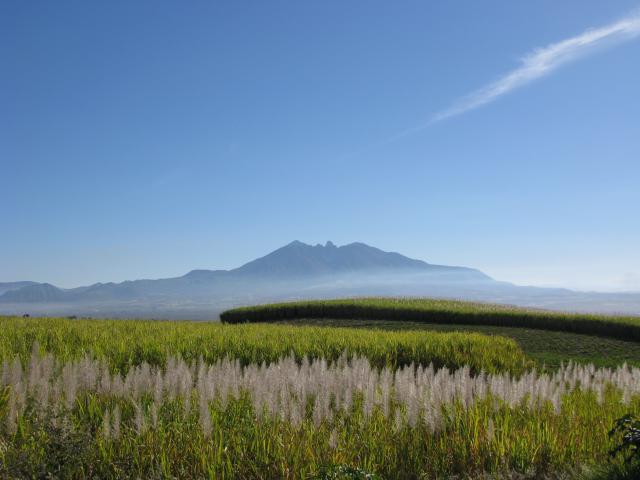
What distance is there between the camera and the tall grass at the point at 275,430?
4.38m

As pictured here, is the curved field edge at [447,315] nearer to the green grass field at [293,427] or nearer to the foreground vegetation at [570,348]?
the foreground vegetation at [570,348]

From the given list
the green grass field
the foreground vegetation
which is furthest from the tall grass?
the foreground vegetation

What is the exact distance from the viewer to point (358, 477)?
348 centimetres

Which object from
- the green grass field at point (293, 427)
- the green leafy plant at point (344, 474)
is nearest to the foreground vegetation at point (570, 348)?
the green grass field at point (293, 427)

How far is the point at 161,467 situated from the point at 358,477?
179 centimetres

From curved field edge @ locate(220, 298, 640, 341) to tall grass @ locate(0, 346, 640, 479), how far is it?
75.9 ft

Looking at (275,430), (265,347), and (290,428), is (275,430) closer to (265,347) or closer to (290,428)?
(290,428)

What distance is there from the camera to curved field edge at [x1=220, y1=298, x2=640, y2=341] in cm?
2697

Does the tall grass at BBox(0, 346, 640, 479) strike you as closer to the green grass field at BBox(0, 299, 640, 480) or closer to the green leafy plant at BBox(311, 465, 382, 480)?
the green grass field at BBox(0, 299, 640, 480)

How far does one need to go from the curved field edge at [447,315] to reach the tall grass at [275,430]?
23.1 meters

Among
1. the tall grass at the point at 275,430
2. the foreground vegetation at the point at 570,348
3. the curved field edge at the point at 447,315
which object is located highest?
the tall grass at the point at 275,430

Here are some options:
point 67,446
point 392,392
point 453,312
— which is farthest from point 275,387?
point 453,312

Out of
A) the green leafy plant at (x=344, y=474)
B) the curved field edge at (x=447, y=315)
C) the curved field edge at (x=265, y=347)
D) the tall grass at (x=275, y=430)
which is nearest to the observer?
the green leafy plant at (x=344, y=474)

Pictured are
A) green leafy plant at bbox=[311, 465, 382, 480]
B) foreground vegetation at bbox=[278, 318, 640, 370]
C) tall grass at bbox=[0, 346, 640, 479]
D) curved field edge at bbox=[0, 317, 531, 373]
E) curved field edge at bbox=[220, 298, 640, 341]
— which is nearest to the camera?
green leafy plant at bbox=[311, 465, 382, 480]
